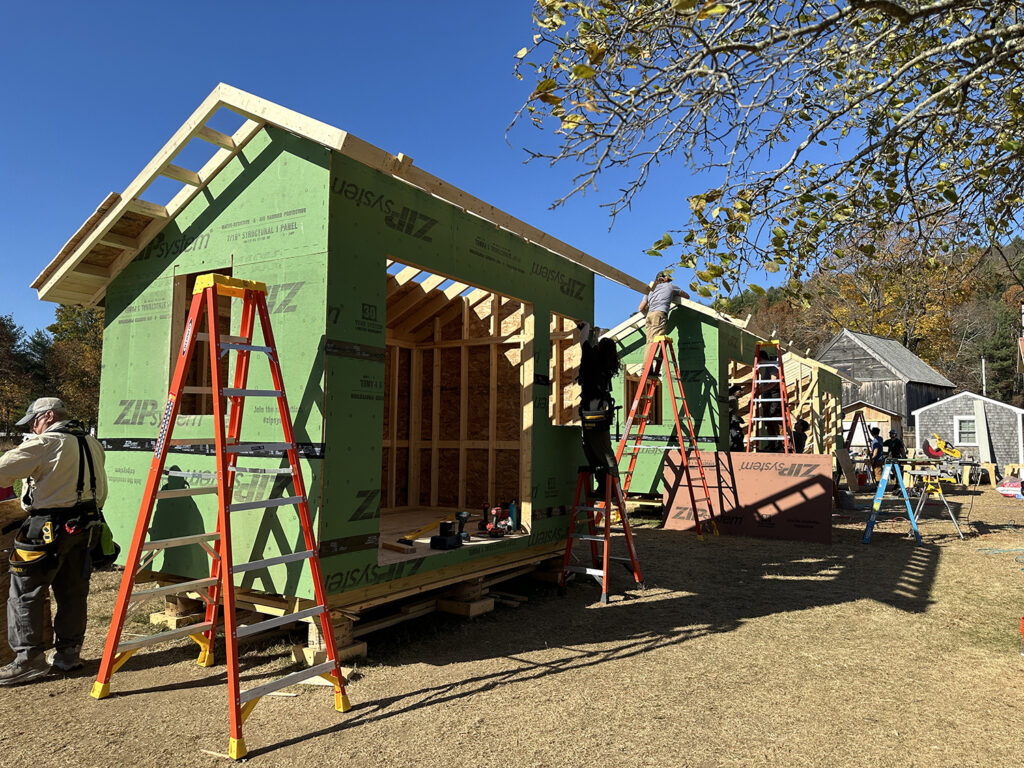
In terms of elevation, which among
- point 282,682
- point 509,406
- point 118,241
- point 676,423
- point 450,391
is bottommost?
point 282,682

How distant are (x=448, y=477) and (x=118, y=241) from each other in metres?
4.84

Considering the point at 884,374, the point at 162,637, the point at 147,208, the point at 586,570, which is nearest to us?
the point at 162,637

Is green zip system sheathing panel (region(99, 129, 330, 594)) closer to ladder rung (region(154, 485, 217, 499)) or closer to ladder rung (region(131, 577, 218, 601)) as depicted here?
ladder rung (region(131, 577, 218, 601))

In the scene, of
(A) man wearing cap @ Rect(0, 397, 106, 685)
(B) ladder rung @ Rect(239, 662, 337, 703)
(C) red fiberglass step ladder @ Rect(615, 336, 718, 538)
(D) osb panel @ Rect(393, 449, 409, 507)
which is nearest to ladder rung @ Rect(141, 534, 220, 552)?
(A) man wearing cap @ Rect(0, 397, 106, 685)

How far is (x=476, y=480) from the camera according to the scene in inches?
344

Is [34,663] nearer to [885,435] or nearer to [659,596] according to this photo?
[659,596]

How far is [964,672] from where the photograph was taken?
4.93 metres

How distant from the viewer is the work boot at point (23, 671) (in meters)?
4.42

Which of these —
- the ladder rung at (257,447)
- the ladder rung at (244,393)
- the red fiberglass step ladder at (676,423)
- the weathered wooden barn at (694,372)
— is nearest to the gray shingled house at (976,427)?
the weathered wooden barn at (694,372)

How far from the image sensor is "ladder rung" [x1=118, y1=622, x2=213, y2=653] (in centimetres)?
429

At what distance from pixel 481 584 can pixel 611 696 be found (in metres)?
2.13

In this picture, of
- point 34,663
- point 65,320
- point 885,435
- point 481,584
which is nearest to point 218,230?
point 34,663

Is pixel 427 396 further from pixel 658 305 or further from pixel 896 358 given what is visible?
pixel 896 358

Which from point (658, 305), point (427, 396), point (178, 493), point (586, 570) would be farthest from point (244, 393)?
point (658, 305)
